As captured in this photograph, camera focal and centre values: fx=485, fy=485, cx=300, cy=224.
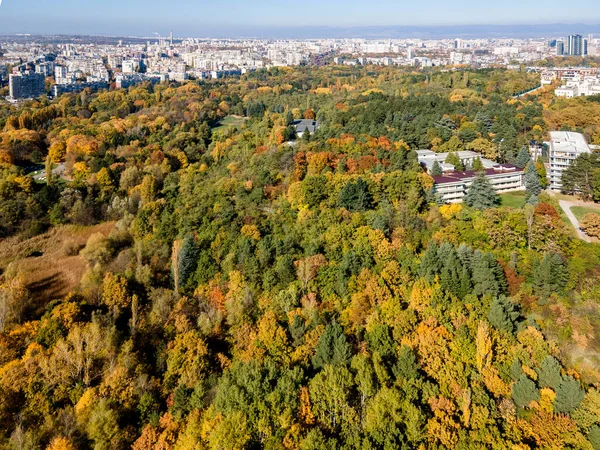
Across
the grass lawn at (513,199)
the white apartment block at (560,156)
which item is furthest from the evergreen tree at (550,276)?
the white apartment block at (560,156)

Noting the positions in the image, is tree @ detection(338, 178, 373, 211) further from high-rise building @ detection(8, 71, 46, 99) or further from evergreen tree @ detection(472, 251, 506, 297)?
high-rise building @ detection(8, 71, 46, 99)

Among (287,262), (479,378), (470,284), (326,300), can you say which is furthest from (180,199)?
(479,378)

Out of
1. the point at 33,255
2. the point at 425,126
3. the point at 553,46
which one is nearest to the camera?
the point at 33,255

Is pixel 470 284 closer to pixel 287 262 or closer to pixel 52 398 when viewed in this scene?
pixel 287 262

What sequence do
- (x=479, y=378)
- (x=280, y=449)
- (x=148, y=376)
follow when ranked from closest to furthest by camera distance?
(x=280, y=449) → (x=479, y=378) → (x=148, y=376)

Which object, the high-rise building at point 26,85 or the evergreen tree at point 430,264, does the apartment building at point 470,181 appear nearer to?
the evergreen tree at point 430,264

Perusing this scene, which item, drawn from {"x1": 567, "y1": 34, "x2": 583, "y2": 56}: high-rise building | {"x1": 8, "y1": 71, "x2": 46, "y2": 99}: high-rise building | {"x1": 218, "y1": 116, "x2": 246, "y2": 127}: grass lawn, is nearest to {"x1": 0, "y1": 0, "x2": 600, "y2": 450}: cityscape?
{"x1": 218, "y1": 116, "x2": 246, "y2": 127}: grass lawn

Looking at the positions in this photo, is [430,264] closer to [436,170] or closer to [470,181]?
[470,181]

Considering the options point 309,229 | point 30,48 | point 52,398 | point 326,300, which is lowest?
point 52,398
